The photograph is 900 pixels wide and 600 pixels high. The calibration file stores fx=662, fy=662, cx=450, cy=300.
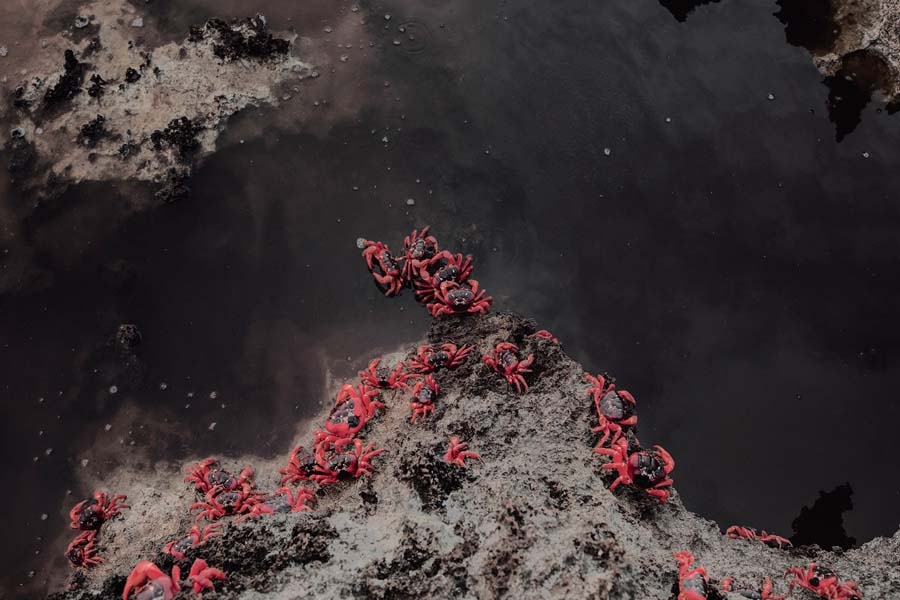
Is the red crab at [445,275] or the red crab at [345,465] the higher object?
the red crab at [445,275]

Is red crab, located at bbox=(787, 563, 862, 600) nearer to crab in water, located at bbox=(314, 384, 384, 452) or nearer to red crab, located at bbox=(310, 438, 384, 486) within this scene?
red crab, located at bbox=(310, 438, 384, 486)

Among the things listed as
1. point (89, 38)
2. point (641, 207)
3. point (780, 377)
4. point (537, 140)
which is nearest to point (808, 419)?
point (780, 377)

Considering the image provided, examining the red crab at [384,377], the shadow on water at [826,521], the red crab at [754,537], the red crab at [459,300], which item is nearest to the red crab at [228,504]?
the red crab at [384,377]

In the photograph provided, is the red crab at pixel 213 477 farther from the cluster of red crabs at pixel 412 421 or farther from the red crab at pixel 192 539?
the red crab at pixel 192 539

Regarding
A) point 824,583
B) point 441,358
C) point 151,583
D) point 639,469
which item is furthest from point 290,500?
point 824,583

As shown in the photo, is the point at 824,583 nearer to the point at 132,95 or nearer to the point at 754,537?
the point at 754,537

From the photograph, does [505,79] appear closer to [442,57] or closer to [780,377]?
[442,57]
